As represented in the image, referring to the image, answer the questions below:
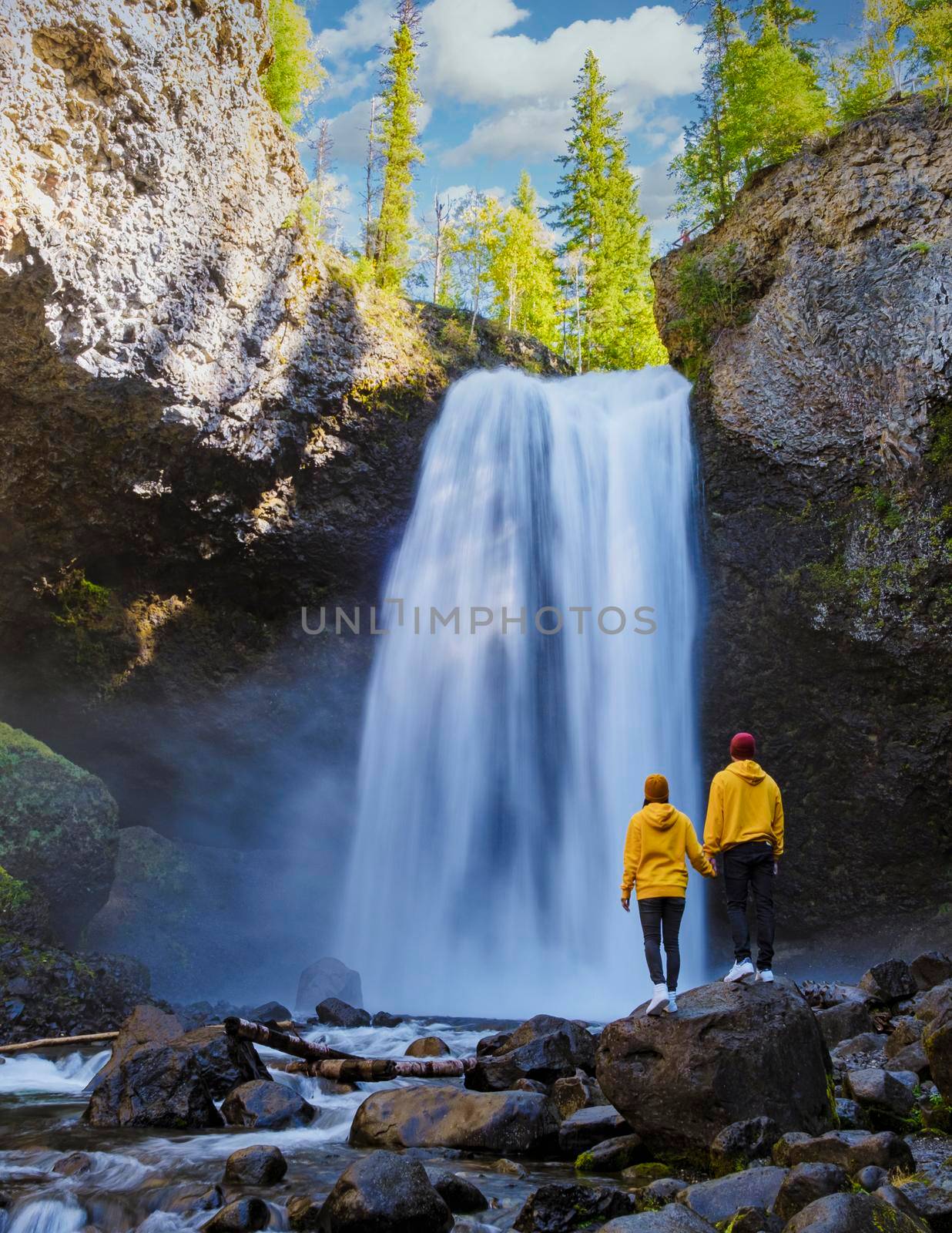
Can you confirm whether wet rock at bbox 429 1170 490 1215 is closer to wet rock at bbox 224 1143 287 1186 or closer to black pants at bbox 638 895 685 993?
wet rock at bbox 224 1143 287 1186

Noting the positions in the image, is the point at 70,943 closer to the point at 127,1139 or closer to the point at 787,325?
the point at 127,1139

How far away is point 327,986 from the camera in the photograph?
11.5m

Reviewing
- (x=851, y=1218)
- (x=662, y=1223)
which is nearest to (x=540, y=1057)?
(x=662, y=1223)

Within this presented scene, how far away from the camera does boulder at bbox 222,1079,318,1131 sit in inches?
235

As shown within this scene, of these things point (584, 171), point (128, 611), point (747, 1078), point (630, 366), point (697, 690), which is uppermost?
point (584, 171)

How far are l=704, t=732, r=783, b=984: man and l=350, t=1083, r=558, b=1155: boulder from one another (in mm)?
1605

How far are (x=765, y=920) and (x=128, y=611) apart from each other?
36.2 feet

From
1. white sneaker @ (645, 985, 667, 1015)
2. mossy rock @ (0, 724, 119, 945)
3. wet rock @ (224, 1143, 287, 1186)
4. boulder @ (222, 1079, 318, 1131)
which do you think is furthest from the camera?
mossy rock @ (0, 724, 119, 945)

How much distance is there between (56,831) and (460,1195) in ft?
28.0

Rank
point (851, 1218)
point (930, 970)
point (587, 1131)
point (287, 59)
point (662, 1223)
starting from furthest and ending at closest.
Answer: point (287, 59) → point (930, 970) → point (587, 1131) → point (662, 1223) → point (851, 1218)

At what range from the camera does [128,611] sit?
1352 centimetres

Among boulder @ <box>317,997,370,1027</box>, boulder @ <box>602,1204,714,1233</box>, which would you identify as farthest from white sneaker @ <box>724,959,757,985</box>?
boulder @ <box>317,997,370,1027</box>

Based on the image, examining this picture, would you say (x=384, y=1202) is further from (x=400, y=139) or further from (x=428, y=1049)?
(x=400, y=139)

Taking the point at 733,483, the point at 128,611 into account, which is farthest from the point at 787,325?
the point at 128,611
